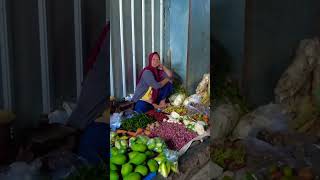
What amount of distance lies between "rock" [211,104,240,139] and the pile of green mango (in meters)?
0.40

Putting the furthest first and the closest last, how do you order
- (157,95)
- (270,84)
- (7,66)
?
1. (157,95)
2. (7,66)
3. (270,84)

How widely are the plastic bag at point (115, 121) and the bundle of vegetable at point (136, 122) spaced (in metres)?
0.02

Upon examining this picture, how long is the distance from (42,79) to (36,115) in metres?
0.15

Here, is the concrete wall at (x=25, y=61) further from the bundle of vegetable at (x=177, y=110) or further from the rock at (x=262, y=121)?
the rock at (x=262, y=121)

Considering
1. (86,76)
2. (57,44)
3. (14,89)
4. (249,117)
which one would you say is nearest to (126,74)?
(86,76)

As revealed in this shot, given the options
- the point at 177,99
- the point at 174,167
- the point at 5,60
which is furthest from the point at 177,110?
the point at 5,60

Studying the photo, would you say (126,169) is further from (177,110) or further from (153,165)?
(177,110)

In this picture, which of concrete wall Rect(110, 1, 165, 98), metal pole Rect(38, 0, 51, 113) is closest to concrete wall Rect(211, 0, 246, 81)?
concrete wall Rect(110, 1, 165, 98)

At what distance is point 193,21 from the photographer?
76.4 inches

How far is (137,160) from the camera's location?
1857mm

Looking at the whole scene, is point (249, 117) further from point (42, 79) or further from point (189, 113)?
point (42, 79)

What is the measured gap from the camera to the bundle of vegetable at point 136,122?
187 centimetres

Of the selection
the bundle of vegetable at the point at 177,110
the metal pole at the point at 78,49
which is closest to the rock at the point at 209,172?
the bundle of vegetable at the point at 177,110

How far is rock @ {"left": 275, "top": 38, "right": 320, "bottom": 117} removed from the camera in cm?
149
